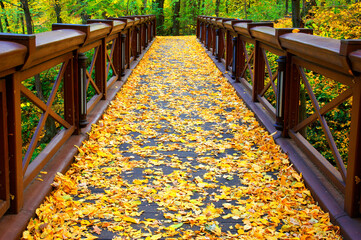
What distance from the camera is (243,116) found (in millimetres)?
7613

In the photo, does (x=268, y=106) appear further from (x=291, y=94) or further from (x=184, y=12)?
(x=184, y=12)

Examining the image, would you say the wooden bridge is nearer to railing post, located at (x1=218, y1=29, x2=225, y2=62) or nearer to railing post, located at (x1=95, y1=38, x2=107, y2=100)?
railing post, located at (x1=95, y1=38, x2=107, y2=100)

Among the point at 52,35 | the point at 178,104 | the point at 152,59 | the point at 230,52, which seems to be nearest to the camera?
the point at 52,35

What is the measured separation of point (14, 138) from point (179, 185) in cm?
190

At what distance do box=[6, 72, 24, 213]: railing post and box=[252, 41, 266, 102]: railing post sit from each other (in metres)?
5.18

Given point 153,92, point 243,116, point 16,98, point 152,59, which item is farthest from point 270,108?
point 152,59

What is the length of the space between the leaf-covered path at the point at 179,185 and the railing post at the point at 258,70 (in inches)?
17.5

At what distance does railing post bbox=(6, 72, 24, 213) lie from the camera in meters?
3.33

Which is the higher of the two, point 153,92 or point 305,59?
point 305,59

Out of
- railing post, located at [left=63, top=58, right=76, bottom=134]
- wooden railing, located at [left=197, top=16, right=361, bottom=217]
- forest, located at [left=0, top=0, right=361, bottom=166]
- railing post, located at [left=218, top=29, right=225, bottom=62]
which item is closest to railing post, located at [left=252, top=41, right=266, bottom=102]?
wooden railing, located at [left=197, top=16, right=361, bottom=217]

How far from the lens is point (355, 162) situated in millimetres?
3451

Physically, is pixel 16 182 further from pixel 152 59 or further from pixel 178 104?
pixel 152 59

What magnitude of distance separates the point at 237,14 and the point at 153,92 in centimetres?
1611

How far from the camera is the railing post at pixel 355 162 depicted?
3.40 metres
